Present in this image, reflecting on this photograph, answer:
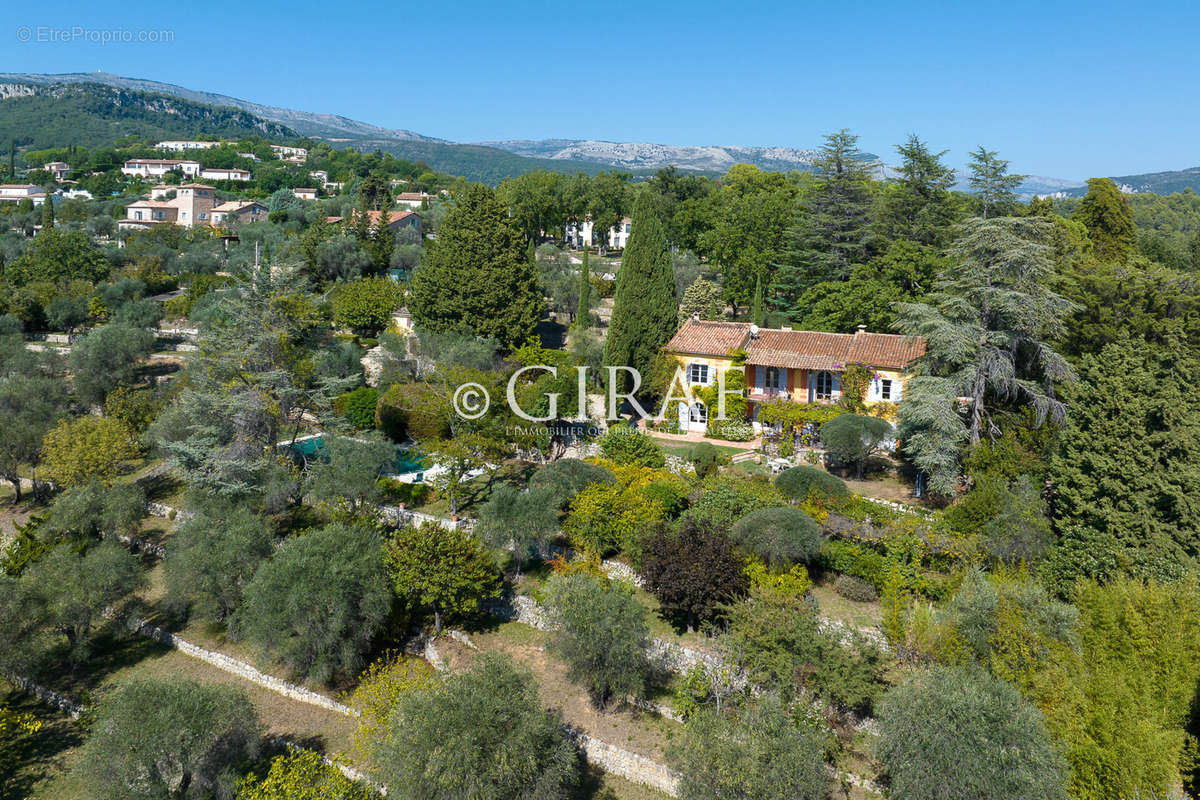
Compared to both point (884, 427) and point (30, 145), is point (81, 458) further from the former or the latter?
point (30, 145)

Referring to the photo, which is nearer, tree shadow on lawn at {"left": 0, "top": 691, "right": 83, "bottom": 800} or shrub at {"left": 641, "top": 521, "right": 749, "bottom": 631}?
tree shadow on lawn at {"left": 0, "top": 691, "right": 83, "bottom": 800}

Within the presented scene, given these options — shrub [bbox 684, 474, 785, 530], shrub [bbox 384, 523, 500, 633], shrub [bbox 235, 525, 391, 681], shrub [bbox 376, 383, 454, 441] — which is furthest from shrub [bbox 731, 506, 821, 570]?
shrub [bbox 376, 383, 454, 441]

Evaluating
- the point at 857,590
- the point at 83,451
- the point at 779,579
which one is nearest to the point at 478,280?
the point at 83,451

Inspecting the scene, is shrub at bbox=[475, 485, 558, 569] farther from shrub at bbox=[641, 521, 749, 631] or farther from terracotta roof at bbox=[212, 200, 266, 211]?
terracotta roof at bbox=[212, 200, 266, 211]

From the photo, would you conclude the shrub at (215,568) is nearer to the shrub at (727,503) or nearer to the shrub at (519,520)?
the shrub at (519,520)

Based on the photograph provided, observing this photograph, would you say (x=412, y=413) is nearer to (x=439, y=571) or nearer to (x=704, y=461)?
(x=439, y=571)

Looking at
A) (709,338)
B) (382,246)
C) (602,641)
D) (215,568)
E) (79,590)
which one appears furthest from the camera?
(382,246)
